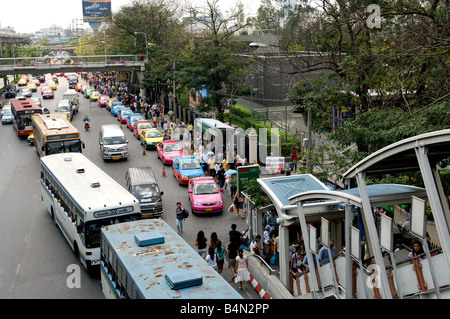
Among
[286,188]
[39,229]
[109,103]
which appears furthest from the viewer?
[109,103]

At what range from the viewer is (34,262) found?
18125 mm

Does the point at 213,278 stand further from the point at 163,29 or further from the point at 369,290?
the point at 163,29

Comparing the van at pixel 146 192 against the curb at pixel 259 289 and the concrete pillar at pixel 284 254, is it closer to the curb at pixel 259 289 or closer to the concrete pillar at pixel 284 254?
the curb at pixel 259 289

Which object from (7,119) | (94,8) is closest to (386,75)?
(7,119)

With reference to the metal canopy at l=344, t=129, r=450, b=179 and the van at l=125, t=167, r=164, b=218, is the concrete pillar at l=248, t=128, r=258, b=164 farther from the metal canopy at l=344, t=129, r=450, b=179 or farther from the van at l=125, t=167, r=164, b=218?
the metal canopy at l=344, t=129, r=450, b=179

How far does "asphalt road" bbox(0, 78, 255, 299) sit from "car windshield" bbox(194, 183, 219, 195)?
117 centimetres

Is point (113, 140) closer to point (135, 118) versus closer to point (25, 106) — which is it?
point (135, 118)

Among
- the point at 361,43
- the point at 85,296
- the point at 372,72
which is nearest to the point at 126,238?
the point at 85,296

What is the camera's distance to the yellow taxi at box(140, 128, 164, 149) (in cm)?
3759

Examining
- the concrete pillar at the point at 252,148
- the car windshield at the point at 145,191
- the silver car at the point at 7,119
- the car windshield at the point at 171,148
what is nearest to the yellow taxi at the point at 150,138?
the car windshield at the point at 171,148

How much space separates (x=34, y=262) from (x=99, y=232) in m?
3.22

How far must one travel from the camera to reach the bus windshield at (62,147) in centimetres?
2992

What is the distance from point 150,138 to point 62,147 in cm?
884

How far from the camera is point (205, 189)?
24.0 metres
